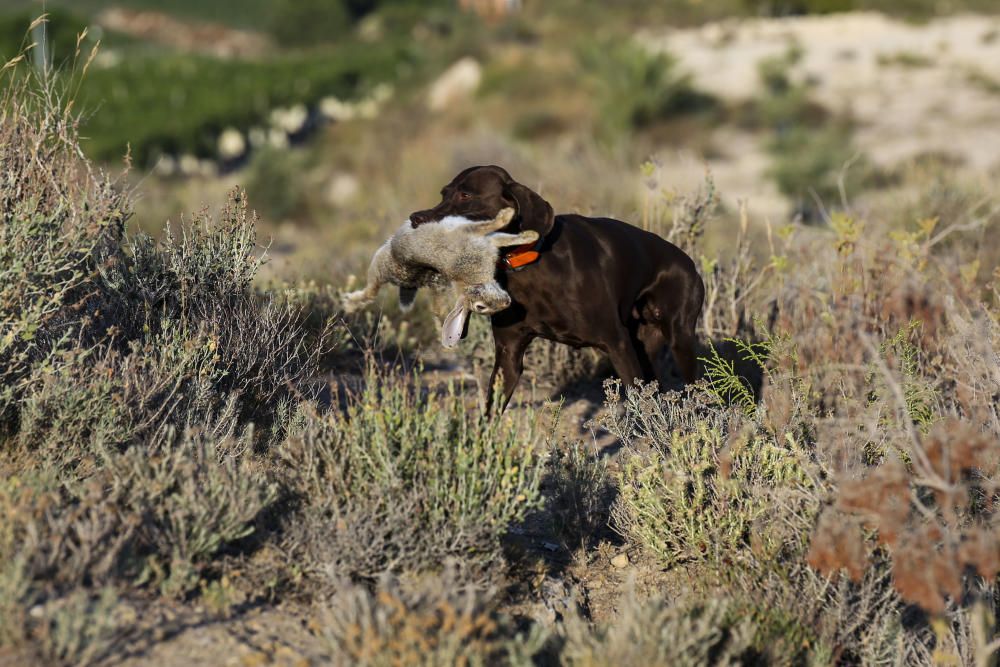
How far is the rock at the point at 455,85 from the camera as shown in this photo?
88.1ft

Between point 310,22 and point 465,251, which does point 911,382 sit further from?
point 310,22

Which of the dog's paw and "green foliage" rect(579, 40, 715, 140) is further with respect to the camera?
"green foliage" rect(579, 40, 715, 140)

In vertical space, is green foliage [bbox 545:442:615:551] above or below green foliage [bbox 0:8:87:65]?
above

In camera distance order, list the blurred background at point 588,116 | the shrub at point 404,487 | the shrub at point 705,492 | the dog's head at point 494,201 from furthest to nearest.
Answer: the blurred background at point 588,116 < the dog's head at point 494,201 < the shrub at point 705,492 < the shrub at point 404,487

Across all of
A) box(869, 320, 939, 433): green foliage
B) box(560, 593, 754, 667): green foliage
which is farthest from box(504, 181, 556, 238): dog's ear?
box(560, 593, 754, 667): green foliage

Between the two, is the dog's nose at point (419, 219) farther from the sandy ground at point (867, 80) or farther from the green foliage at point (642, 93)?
the green foliage at point (642, 93)

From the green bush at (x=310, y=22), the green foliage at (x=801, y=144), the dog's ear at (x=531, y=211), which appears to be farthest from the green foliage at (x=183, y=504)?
the green bush at (x=310, y=22)

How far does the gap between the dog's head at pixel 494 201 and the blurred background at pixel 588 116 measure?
1.53m

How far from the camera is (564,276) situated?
4848 millimetres

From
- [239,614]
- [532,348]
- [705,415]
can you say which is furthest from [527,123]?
[239,614]

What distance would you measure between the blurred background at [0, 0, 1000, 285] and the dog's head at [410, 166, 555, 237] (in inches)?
60.2

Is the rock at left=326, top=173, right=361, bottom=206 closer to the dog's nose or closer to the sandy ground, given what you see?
the sandy ground

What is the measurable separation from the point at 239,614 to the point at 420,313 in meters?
3.88

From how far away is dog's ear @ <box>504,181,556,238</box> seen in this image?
470cm
